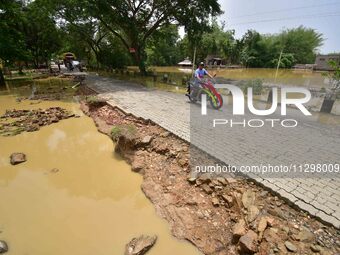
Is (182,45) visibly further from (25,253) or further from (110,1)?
(25,253)

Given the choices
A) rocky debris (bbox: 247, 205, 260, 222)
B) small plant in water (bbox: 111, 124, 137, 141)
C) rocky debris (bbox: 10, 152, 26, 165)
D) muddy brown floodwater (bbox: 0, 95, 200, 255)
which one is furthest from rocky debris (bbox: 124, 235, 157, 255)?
rocky debris (bbox: 10, 152, 26, 165)

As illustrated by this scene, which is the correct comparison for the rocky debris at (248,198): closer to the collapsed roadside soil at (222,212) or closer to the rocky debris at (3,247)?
the collapsed roadside soil at (222,212)

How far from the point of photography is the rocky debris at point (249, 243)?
259 cm

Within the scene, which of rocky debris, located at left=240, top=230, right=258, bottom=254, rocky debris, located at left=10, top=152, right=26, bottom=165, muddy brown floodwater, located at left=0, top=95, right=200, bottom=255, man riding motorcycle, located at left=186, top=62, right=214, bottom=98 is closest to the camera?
rocky debris, located at left=240, top=230, right=258, bottom=254

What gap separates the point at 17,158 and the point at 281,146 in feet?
21.5

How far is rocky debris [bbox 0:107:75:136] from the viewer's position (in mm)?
7293

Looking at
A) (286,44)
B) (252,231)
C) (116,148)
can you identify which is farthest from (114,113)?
(286,44)

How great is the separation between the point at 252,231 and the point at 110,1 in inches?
684

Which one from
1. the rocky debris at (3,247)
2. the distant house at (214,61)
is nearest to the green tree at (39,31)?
the rocky debris at (3,247)

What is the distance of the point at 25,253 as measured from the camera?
303cm

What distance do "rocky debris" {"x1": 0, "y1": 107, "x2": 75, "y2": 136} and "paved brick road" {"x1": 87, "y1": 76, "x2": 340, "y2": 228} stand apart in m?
3.42

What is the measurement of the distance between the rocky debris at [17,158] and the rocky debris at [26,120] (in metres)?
1.93

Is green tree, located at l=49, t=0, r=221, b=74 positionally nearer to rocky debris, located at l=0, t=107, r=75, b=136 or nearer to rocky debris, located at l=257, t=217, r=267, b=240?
rocky debris, located at l=0, t=107, r=75, b=136

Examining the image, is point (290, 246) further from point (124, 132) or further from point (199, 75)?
point (199, 75)
